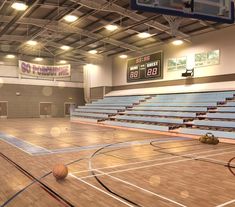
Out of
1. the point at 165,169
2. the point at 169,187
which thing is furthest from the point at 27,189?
the point at 165,169

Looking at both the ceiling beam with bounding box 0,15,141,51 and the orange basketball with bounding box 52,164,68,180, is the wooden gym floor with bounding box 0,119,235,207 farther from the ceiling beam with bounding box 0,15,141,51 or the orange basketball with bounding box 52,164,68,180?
the ceiling beam with bounding box 0,15,141,51

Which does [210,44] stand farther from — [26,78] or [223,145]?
[26,78]

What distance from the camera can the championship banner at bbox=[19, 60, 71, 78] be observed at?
18594mm

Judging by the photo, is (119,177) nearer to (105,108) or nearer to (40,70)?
(105,108)

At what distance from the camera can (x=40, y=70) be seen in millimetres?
18875

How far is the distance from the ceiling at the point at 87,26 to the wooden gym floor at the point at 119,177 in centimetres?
692

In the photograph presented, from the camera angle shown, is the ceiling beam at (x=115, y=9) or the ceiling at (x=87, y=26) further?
the ceiling at (x=87, y=26)

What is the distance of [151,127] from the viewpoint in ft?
41.5

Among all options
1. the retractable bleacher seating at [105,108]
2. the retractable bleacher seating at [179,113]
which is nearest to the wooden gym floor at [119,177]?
the retractable bleacher seating at [179,113]

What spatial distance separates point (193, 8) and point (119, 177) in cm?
410

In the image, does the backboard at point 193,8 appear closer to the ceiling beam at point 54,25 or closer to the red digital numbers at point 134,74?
the ceiling beam at point 54,25

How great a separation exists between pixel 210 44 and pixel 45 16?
890 cm

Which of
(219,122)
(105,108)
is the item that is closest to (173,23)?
(219,122)

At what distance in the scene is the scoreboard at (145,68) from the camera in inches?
680
